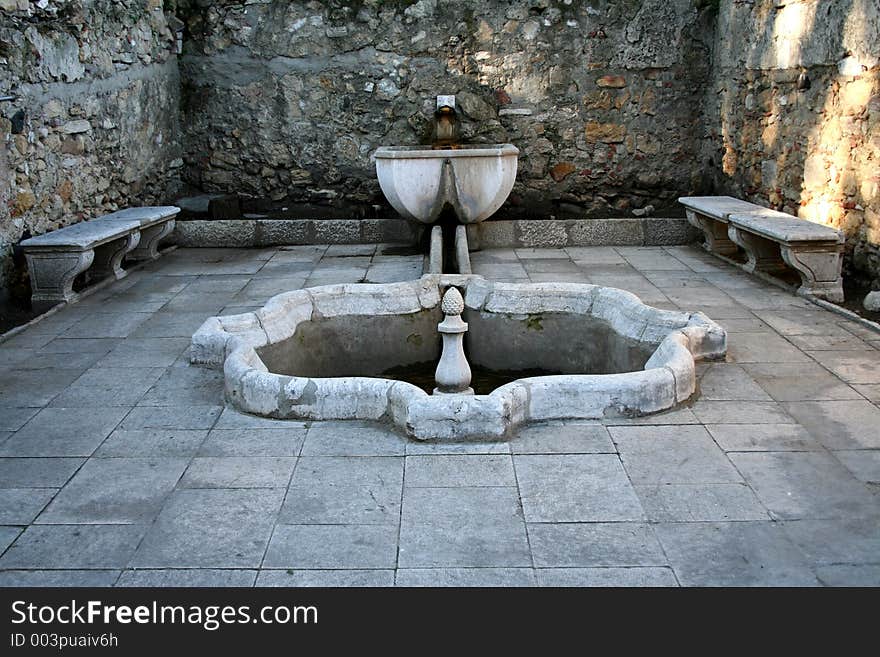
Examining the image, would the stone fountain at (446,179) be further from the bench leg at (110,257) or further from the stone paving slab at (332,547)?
the stone paving slab at (332,547)

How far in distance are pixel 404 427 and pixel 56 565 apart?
1426 millimetres

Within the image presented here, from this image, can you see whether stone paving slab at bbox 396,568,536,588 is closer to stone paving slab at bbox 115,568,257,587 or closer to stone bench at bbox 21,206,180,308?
stone paving slab at bbox 115,568,257,587

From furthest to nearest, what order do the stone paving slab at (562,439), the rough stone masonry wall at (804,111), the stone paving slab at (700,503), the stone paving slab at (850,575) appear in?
1. the rough stone masonry wall at (804,111)
2. the stone paving slab at (562,439)
3. the stone paving slab at (700,503)
4. the stone paving slab at (850,575)

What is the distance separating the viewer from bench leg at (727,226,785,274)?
6.36m

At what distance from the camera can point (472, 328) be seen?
5266 mm

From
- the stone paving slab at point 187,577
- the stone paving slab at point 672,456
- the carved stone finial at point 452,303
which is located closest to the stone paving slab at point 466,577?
the stone paving slab at point 187,577

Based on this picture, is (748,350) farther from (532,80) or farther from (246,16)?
(246,16)

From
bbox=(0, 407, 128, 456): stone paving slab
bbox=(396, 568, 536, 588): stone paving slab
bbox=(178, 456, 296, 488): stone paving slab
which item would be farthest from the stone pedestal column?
bbox=(396, 568, 536, 588): stone paving slab

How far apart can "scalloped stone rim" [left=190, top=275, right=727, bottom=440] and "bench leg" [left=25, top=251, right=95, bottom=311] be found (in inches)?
63.8

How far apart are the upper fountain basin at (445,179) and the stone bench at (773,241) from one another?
5.57ft

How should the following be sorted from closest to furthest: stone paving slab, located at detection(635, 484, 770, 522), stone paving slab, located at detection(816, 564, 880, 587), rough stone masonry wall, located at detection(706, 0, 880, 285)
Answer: stone paving slab, located at detection(816, 564, 880, 587) < stone paving slab, located at detection(635, 484, 770, 522) < rough stone masonry wall, located at detection(706, 0, 880, 285)

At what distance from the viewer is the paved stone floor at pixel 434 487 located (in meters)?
2.67

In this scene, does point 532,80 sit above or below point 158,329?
above

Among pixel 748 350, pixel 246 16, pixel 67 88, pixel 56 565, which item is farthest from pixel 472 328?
pixel 246 16
